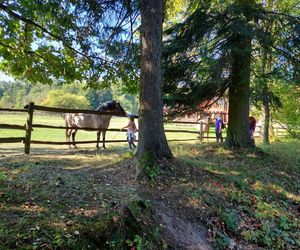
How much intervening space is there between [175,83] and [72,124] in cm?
453

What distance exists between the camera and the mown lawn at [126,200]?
128 inches

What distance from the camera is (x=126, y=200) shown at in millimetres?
4340

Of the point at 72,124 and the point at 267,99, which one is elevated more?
the point at 267,99

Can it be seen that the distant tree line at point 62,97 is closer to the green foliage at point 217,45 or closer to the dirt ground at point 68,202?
the green foliage at point 217,45

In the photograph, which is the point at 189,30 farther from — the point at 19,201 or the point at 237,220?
the point at 19,201

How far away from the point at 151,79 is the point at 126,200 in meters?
2.52

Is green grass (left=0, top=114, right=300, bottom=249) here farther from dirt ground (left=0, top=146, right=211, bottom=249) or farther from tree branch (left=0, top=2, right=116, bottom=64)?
tree branch (left=0, top=2, right=116, bottom=64)

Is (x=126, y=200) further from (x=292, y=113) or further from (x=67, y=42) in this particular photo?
(x=292, y=113)

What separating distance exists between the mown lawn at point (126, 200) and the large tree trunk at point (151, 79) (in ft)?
1.65

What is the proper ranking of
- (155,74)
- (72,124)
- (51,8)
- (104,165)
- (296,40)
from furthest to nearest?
(72,124), (296,40), (51,8), (104,165), (155,74)

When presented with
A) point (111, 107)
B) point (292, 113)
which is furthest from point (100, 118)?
point (292, 113)

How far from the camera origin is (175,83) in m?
8.80

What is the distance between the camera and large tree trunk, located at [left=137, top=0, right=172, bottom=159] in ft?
19.0

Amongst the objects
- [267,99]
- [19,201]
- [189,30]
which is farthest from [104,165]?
[267,99]
